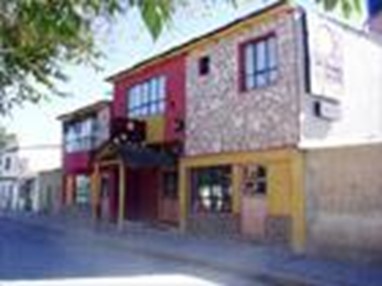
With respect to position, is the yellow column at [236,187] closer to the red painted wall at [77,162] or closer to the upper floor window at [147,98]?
the upper floor window at [147,98]

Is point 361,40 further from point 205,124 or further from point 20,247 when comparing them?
point 20,247

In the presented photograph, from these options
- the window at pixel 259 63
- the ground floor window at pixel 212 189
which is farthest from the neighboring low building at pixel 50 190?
the window at pixel 259 63

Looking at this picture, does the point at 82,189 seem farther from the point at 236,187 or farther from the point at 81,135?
the point at 236,187

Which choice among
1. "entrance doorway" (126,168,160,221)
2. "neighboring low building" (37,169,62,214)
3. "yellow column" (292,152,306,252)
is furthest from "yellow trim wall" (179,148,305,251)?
"neighboring low building" (37,169,62,214)

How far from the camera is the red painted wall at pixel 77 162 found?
36206 mm

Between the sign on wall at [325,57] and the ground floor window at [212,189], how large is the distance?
4.39 meters

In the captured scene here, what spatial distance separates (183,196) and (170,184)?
2.21 meters

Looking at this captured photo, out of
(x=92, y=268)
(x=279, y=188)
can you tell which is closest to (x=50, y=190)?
(x=279, y=188)

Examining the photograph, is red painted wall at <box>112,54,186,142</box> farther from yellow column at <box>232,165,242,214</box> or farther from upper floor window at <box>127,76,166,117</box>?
yellow column at <box>232,165,242,214</box>

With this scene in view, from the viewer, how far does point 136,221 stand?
29406 mm

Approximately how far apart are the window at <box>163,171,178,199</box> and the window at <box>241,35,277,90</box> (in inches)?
239

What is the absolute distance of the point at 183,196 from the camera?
25.3m

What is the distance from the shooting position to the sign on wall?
2005cm

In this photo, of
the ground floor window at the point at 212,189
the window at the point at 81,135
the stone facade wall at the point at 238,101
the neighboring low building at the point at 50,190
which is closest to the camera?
the stone facade wall at the point at 238,101
